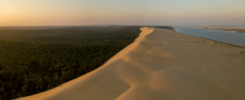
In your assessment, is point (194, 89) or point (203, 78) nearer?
point (194, 89)

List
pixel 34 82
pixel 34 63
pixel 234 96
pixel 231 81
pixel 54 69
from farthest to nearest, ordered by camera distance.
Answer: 1. pixel 34 63
2. pixel 54 69
3. pixel 34 82
4. pixel 231 81
5. pixel 234 96

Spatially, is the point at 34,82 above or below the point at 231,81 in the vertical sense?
below

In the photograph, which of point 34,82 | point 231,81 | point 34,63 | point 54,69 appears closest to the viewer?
point 231,81

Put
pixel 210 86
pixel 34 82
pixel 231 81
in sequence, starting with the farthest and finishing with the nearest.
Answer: pixel 34 82 < pixel 231 81 < pixel 210 86

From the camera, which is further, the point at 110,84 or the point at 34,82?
the point at 34,82

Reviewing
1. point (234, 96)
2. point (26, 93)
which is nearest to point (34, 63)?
point (26, 93)

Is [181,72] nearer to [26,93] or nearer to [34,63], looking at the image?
[26,93]

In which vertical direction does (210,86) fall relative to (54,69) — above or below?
above

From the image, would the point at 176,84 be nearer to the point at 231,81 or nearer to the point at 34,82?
the point at 231,81

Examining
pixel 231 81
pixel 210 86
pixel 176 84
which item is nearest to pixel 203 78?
pixel 210 86
